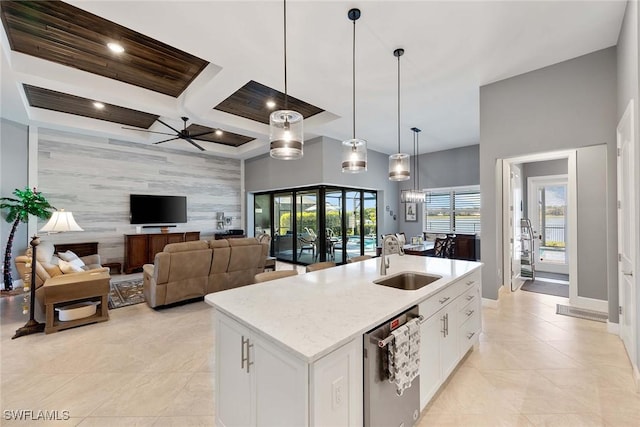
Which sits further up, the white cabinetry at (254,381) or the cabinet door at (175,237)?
the cabinet door at (175,237)

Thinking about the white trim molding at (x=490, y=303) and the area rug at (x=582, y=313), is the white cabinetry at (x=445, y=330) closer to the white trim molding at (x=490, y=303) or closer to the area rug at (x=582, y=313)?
the white trim molding at (x=490, y=303)

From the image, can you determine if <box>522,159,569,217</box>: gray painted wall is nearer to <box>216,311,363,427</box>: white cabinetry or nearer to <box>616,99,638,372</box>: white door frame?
<box>616,99,638,372</box>: white door frame

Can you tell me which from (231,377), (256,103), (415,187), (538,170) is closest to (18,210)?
(256,103)

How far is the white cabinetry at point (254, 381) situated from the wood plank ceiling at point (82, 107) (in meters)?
5.58

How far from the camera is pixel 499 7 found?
8.19ft

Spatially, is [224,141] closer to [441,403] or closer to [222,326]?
[222,326]

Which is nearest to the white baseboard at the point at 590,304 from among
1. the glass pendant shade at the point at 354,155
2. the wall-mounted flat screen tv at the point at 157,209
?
the glass pendant shade at the point at 354,155

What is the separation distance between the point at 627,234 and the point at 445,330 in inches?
86.6

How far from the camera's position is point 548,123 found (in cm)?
357

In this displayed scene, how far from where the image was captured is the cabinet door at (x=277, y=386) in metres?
1.14

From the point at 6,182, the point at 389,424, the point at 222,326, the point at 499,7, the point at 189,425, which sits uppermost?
the point at 499,7

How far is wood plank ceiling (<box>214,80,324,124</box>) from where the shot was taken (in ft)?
14.9

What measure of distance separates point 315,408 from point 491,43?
3.81 metres

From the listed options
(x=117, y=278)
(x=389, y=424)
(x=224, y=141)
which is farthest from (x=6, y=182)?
(x=389, y=424)
